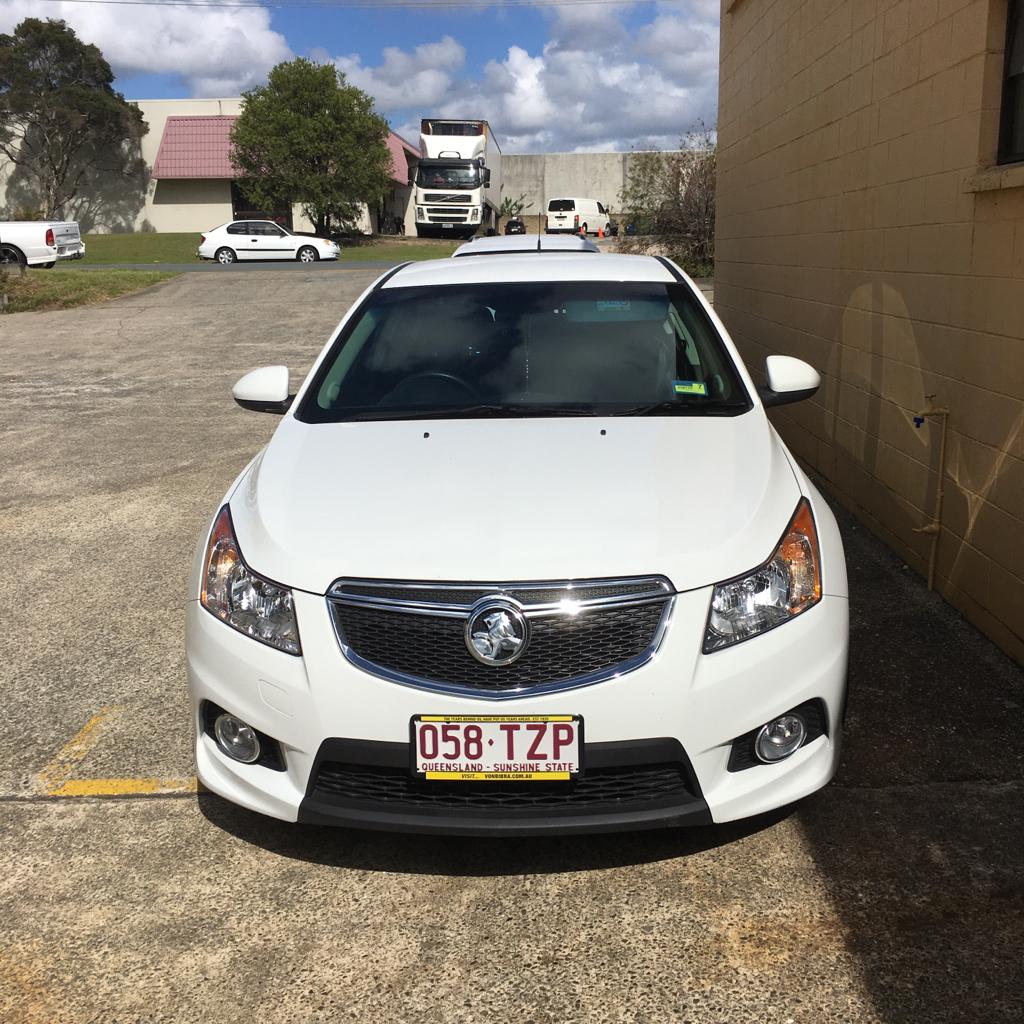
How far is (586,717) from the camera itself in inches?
97.9

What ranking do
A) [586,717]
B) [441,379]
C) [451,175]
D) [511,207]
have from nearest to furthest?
[586,717], [441,379], [451,175], [511,207]

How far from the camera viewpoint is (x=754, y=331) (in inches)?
348

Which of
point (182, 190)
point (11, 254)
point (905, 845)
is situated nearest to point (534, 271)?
point (905, 845)

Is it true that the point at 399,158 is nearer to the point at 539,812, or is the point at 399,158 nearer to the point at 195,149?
the point at 195,149

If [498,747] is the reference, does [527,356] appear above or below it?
above

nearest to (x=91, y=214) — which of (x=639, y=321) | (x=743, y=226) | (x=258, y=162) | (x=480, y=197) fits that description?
(x=258, y=162)

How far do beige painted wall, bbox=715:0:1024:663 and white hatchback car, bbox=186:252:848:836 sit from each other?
1.69 meters

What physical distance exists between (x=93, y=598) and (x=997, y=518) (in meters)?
4.05

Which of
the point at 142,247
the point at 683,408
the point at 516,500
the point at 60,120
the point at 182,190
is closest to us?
the point at 516,500

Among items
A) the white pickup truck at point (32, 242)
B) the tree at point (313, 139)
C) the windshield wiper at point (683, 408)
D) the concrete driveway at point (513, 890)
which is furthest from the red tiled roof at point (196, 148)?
the concrete driveway at point (513, 890)

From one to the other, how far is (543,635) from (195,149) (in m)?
46.7

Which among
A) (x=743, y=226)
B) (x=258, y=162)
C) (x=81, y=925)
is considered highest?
(x=258, y=162)

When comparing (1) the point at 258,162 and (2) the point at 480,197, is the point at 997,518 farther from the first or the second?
(1) the point at 258,162

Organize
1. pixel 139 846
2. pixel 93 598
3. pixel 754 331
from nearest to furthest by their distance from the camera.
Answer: pixel 139 846 < pixel 93 598 < pixel 754 331
